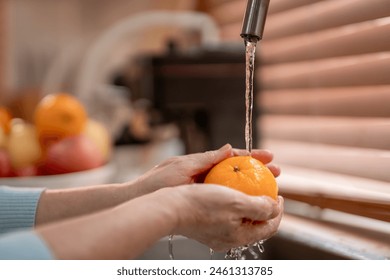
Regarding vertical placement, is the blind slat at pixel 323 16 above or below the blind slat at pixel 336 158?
above

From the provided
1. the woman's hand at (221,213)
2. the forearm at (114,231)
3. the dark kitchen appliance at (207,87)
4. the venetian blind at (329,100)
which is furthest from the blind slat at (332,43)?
the forearm at (114,231)

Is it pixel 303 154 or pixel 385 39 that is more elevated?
pixel 385 39

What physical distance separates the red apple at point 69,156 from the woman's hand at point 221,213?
579 millimetres

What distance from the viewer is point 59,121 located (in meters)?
1.20

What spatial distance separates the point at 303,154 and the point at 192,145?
38 cm

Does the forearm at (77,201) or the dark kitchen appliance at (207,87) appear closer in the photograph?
the forearm at (77,201)

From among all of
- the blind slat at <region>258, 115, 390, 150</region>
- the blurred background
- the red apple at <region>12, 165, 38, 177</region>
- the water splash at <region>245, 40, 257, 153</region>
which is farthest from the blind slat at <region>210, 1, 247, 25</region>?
the water splash at <region>245, 40, 257, 153</region>

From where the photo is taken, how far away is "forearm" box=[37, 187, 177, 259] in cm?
53

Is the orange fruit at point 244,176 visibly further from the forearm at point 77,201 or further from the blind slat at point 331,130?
the blind slat at point 331,130

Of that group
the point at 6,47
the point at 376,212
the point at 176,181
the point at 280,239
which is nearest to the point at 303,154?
the point at 280,239

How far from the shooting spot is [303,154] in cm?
117

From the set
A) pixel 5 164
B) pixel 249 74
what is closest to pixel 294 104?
pixel 249 74

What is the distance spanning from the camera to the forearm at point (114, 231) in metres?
0.53
